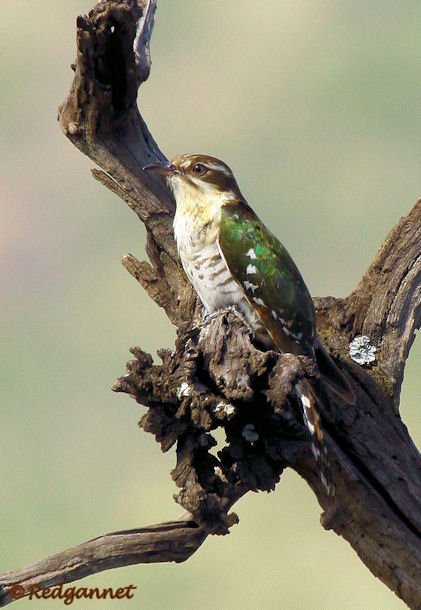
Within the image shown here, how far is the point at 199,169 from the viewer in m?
6.04

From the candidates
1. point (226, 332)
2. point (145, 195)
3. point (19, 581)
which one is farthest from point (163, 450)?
point (145, 195)

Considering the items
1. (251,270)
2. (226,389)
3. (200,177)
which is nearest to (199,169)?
(200,177)

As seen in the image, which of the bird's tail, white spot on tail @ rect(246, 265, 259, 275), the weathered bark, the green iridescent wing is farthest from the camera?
white spot on tail @ rect(246, 265, 259, 275)

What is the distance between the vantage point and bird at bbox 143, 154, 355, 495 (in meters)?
5.41

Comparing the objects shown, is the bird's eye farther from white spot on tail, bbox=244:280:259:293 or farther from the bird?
white spot on tail, bbox=244:280:259:293

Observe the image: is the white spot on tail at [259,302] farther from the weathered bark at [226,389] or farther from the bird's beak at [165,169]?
the bird's beak at [165,169]

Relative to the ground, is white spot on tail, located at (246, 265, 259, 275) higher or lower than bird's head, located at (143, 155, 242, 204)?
lower

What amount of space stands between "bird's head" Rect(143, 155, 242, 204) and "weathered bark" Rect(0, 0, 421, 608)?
0.31 m

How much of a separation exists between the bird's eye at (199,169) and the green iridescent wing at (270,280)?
18.1 inches

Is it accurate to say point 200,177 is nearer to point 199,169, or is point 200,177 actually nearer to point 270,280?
point 199,169

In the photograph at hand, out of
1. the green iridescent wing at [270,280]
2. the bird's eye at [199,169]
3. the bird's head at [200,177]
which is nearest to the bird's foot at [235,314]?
the green iridescent wing at [270,280]

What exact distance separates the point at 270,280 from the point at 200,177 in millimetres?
1009

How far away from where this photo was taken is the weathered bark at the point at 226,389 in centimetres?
473

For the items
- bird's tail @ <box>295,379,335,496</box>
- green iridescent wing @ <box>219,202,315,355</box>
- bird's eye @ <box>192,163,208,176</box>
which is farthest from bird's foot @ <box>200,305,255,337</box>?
bird's eye @ <box>192,163,208,176</box>
